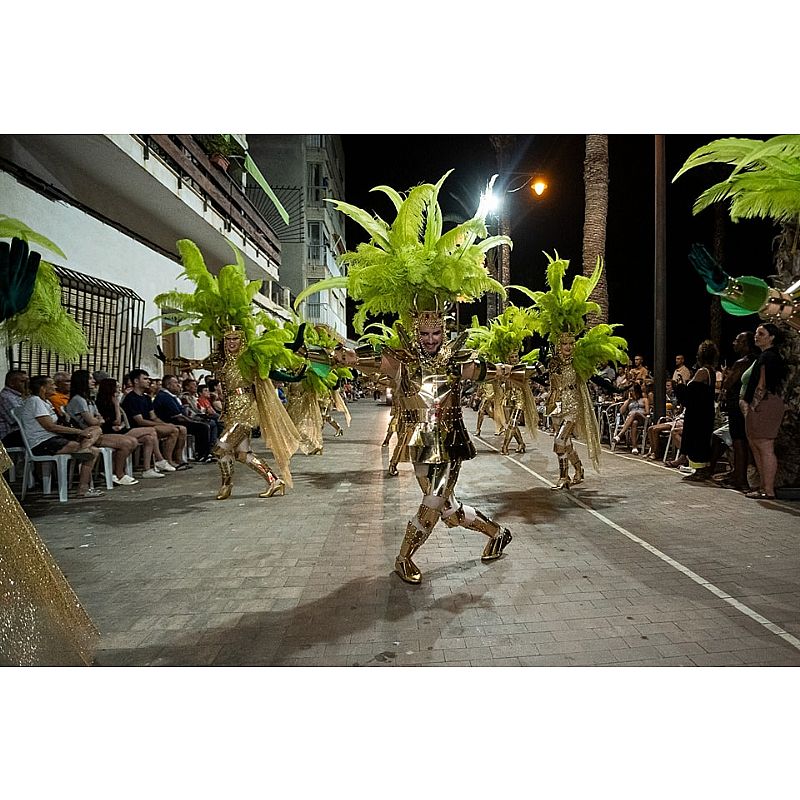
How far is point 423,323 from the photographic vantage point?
392cm

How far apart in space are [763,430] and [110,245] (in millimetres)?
8484

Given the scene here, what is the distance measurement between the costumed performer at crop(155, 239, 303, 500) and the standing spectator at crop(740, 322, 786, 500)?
4577 mm

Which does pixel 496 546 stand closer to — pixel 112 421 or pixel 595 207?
pixel 112 421

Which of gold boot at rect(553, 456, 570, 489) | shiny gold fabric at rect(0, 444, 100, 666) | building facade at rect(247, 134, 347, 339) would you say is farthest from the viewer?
gold boot at rect(553, 456, 570, 489)

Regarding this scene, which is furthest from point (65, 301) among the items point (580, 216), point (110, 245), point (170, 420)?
point (580, 216)

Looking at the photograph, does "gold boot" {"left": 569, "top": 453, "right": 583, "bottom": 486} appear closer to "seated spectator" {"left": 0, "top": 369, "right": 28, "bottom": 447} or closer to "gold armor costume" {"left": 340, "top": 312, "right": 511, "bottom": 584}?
"gold armor costume" {"left": 340, "top": 312, "right": 511, "bottom": 584}

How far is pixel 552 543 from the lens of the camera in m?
4.83

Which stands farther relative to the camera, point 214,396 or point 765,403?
point 214,396

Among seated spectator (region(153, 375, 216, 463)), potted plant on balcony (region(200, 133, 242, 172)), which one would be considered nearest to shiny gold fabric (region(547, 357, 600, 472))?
seated spectator (region(153, 375, 216, 463))

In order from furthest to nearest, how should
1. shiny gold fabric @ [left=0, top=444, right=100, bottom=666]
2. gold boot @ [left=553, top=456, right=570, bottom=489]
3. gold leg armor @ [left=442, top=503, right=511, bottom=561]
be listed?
gold boot @ [left=553, top=456, right=570, bottom=489] → gold leg armor @ [left=442, top=503, right=511, bottom=561] → shiny gold fabric @ [left=0, top=444, right=100, bottom=666]

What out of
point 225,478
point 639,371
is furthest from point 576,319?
point 639,371

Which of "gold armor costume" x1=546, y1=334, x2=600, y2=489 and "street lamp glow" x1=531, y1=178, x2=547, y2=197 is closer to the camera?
"gold armor costume" x1=546, y1=334, x2=600, y2=489

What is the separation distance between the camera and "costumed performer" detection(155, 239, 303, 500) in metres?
6.22

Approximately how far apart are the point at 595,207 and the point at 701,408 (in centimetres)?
576
